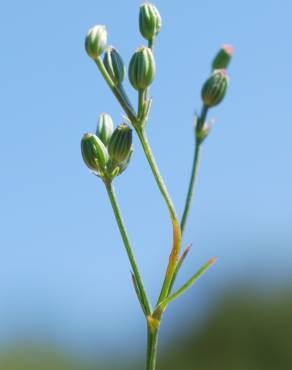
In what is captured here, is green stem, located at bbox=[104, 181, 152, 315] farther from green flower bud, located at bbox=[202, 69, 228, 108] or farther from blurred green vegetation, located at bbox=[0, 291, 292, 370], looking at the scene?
blurred green vegetation, located at bbox=[0, 291, 292, 370]

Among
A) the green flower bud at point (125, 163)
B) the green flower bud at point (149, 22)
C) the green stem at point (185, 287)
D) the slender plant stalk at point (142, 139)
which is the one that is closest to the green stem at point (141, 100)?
the slender plant stalk at point (142, 139)

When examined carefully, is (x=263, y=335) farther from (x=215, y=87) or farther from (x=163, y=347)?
(x=215, y=87)

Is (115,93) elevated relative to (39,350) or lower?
lower

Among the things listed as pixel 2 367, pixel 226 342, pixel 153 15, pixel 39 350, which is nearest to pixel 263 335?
pixel 226 342

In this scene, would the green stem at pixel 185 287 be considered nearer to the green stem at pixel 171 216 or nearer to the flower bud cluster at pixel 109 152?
the green stem at pixel 171 216

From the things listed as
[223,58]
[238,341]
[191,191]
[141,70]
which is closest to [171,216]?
[191,191]

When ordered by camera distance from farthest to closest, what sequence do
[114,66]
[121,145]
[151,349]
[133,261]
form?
[114,66] < [121,145] < [133,261] < [151,349]

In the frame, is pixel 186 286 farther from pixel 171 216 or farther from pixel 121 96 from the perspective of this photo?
pixel 121 96
